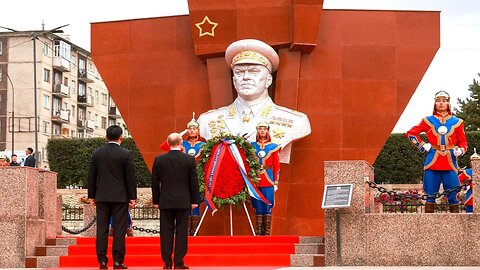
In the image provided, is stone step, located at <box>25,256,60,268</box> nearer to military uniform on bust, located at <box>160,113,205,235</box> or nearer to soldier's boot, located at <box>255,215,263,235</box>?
military uniform on bust, located at <box>160,113,205,235</box>

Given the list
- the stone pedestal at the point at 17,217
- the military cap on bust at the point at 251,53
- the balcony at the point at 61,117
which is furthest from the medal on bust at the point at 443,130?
the balcony at the point at 61,117

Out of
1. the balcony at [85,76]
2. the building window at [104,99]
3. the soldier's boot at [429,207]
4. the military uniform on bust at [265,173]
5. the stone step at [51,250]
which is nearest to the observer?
the stone step at [51,250]

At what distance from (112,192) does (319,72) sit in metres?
7.93

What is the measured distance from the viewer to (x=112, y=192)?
40.2 feet

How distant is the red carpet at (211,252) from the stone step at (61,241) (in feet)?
0.46

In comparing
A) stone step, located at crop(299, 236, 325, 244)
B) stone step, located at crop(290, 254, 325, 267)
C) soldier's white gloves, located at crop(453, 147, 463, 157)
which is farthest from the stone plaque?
soldier's white gloves, located at crop(453, 147, 463, 157)

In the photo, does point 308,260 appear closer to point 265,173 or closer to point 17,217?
point 265,173

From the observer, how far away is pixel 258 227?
55.2 ft

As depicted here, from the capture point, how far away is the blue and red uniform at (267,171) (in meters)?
→ 16.9

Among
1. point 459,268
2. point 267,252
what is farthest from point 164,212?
point 459,268

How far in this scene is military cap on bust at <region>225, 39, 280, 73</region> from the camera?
→ 18.2m

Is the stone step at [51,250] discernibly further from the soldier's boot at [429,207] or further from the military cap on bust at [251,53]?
the soldier's boot at [429,207]

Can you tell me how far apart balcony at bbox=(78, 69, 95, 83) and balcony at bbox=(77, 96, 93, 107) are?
1376mm

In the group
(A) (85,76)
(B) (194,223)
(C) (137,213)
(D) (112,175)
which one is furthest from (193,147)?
(A) (85,76)
